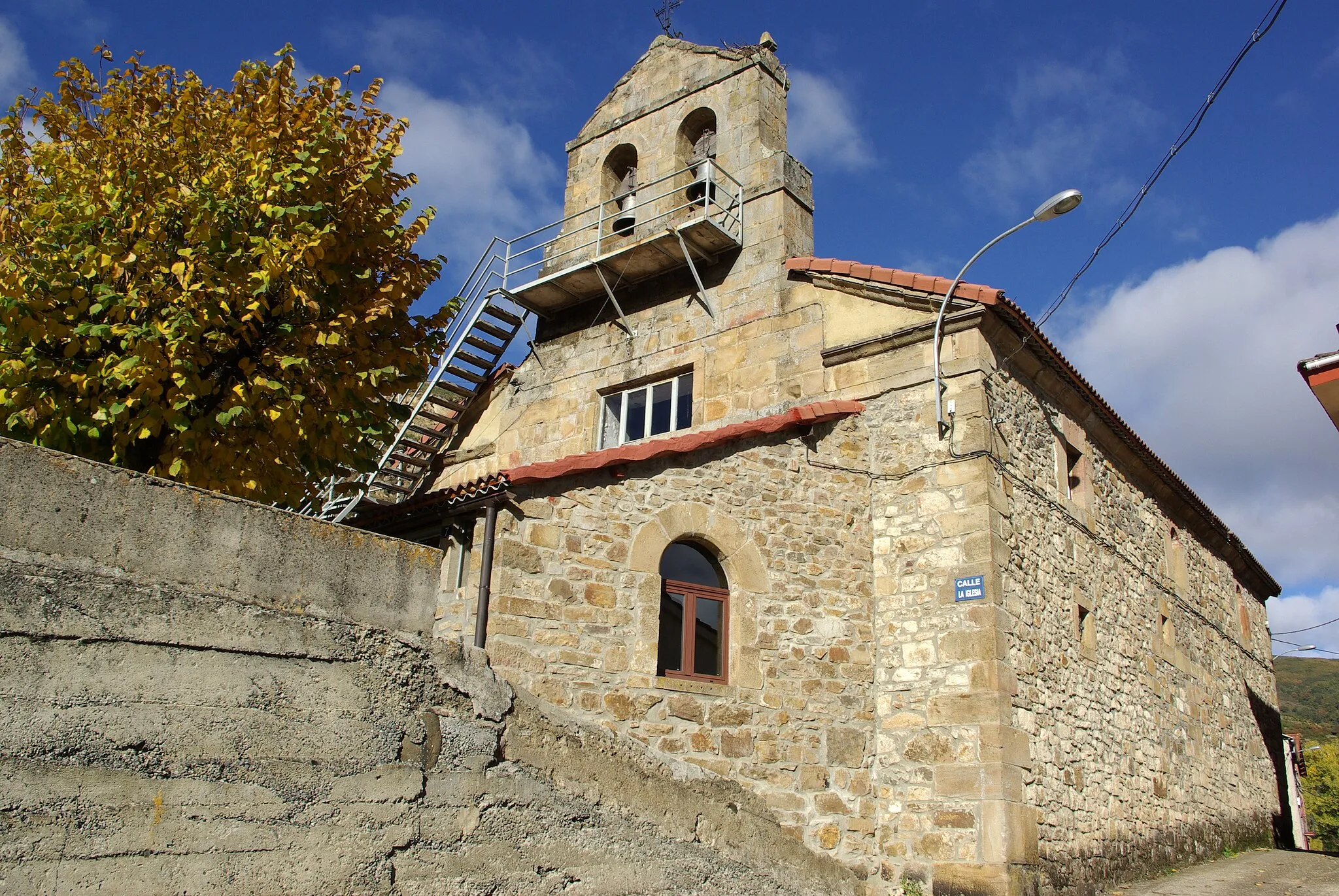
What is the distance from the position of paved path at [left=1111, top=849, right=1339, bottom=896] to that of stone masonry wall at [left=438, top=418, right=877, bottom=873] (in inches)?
158

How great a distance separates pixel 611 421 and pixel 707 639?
545 cm

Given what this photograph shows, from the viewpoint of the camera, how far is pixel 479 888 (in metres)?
5.55

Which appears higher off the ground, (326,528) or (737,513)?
(737,513)

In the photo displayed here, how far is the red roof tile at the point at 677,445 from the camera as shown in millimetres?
8680

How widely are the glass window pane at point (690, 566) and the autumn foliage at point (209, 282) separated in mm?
3166

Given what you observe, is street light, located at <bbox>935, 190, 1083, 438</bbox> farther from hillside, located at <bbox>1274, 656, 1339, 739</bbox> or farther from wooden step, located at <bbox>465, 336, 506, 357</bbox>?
hillside, located at <bbox>1274, 656, 1339, 739</bbox>

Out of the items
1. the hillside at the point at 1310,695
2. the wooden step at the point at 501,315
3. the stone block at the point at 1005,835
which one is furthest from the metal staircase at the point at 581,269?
the hillside at the point at 1310,695

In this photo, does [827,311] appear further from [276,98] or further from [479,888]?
[479,888]

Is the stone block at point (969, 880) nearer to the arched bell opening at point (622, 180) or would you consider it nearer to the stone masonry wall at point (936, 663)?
the stone masonry wall at point (936, 663)

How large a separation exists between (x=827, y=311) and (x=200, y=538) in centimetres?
870

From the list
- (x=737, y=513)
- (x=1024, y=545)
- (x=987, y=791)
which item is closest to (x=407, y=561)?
(x=737, y=513)

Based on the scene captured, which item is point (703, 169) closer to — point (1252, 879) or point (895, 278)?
point (895, 278)

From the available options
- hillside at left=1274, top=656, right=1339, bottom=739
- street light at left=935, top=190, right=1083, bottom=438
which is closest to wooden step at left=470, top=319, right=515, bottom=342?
street light at left=935, top=190, right=1083, bottom=438

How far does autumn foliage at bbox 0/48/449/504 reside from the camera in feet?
27.8
